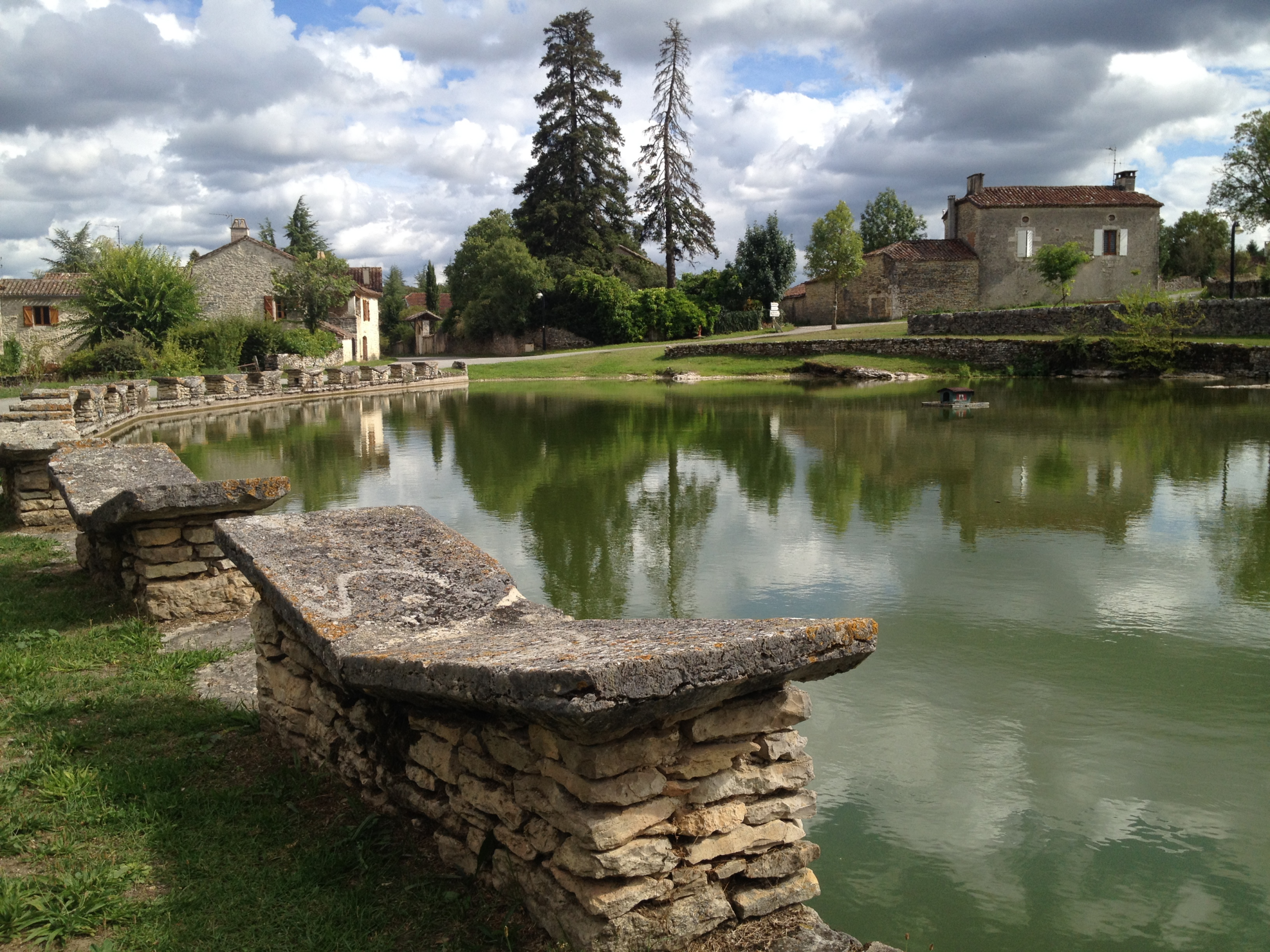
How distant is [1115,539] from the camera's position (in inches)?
418

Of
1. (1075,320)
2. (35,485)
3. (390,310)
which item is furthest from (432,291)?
(35,485)

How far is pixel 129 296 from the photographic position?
35.0 m

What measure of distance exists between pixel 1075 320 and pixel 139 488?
42.2 m

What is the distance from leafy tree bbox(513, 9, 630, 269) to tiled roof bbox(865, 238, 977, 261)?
15.7 metres

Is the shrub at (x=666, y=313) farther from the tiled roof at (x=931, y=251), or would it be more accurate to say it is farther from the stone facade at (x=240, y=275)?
the stone facade at (x=240, y=275)

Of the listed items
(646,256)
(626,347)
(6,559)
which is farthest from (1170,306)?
(6,559)

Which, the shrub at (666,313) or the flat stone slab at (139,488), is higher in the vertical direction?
the shrub at (666,313)

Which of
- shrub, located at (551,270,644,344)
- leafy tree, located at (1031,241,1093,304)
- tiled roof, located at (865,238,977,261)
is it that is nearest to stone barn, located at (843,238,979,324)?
tiled roof, located at (865,238,977,261)

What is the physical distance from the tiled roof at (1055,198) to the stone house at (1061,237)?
4 centimetres

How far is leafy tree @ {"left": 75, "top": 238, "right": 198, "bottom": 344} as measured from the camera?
34.7 metres

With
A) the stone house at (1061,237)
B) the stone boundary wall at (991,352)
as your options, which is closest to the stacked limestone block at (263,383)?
the stone boundary wall at (991,352)

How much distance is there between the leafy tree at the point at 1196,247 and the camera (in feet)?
220

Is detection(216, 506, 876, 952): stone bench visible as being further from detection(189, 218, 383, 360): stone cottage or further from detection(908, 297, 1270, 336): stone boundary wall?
detection(189, 218, 383, 360): stone cottage

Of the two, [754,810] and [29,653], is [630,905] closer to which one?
[754,810]
